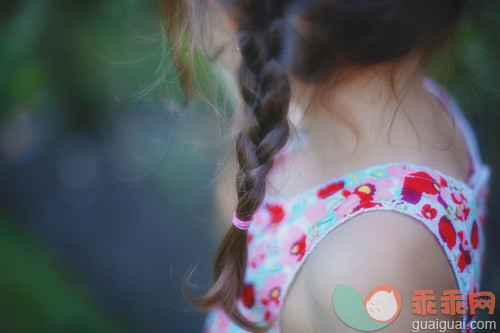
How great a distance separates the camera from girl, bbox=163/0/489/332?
0.41 meters

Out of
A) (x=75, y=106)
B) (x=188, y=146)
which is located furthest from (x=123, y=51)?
(x=188, y=146)

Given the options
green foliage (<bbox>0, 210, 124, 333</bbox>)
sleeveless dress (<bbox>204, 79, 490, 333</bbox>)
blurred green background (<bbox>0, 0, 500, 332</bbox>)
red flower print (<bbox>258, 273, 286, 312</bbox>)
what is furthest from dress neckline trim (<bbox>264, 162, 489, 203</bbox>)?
green foliage (<bbox>0, 210, 124, 333</bbox>)

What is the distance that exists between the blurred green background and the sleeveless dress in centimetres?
22

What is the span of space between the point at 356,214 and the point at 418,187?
0.08 meters

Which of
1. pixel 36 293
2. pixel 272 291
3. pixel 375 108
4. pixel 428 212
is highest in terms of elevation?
pixel 375 108

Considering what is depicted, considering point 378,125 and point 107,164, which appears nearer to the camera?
point 378,125

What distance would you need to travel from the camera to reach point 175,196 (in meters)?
1.01

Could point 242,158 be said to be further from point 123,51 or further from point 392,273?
point 123,51

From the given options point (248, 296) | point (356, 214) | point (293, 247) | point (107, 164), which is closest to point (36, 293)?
point (107, 164)

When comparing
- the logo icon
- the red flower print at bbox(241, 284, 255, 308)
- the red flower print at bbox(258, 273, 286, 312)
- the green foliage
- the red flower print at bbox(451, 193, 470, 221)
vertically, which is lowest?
the green foliage

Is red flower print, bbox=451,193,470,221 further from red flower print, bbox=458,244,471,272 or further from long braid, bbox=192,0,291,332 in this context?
long braid, bbox=192,0,291,332

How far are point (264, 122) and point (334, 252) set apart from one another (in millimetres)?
166

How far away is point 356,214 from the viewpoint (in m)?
0.44

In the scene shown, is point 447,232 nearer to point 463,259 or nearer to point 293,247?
point 463,259
